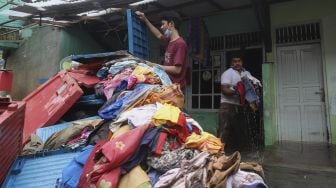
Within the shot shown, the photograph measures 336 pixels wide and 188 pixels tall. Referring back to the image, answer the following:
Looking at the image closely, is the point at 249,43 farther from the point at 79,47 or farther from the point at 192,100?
the point at 79,47

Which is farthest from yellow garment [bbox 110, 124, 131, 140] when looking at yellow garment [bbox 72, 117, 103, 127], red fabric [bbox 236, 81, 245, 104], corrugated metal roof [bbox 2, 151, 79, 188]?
red fabric [bbox 236, 81, 245, 104]

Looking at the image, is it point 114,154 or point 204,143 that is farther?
point 204,143

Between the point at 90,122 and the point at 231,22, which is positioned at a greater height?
the point at 231,22

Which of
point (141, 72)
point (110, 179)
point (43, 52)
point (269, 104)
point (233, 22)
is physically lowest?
point (110, 179)

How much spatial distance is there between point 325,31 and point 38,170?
20.0 feet

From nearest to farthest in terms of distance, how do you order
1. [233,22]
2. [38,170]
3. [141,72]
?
[38,170], [141,72], [233,22]

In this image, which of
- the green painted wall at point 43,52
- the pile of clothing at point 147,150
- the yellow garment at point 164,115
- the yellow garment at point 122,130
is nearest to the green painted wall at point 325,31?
the pile of clothing at point 147,150

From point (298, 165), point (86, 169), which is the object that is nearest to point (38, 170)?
point (86, 169)

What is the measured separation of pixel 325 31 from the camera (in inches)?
265

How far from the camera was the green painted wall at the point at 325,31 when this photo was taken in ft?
21.8

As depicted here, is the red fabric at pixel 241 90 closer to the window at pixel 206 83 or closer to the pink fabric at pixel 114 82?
the window at pixel 206 83

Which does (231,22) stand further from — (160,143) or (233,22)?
(160,143)

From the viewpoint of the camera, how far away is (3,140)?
9.66ft

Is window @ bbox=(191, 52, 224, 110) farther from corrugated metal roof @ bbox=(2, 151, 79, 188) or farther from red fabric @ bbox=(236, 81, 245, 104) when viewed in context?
corrugated metal roof @ bbox=(2, 151, 79, 188)
